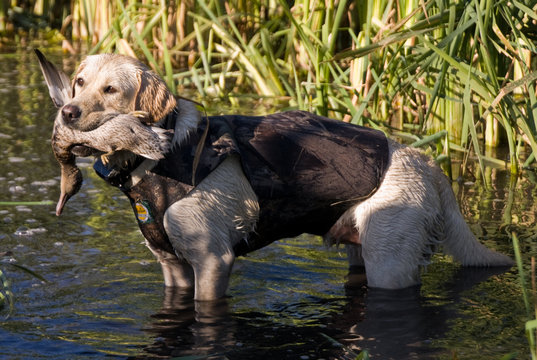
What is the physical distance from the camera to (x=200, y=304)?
178 inches

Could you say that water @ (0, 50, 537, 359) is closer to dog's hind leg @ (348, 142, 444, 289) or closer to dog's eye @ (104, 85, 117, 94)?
dog's hind leg @ (348, 142, 444, 289)

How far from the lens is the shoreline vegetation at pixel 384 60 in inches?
219

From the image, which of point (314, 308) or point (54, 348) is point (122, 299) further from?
point (314, 308)

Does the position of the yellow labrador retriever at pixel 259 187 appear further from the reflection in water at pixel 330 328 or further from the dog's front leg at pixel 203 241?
the reflection in water at pixel 330 328

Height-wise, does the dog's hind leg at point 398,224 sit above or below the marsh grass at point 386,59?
below

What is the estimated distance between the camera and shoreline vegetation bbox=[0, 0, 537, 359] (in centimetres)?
556

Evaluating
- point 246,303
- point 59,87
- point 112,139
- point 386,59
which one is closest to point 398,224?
point 246,303

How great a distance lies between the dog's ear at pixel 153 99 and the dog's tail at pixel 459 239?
5.02ft

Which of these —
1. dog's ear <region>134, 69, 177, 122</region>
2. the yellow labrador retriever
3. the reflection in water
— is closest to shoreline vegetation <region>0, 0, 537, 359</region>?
the reflection in water

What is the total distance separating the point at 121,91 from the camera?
164 inches

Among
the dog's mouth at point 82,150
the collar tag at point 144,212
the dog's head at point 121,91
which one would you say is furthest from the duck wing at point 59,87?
the collar tag at point 144,212

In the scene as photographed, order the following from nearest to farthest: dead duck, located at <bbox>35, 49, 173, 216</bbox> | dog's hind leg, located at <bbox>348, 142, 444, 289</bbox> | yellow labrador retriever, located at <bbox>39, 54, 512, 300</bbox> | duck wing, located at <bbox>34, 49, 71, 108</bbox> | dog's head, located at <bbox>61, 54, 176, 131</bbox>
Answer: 1. dead duck, located at <bbox>35, 49, 173, 216</bbox>
2. dog's head, located at <bbox>61, 54, 176, 131</bbox>
3. yellow labrador retriever, located at <bbox>39, 54, 512, 300</bbox>
4. duck wing, located at <bbox>34, 49, 71, 108</bbox>
5. dog's hind leg, located at <bbox>348, 142, 444, 289</bbox>

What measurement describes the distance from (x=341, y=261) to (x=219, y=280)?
3.73 feet

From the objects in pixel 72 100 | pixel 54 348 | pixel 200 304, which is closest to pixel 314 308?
pixel 200 304
